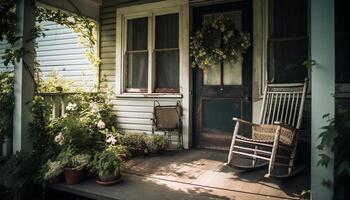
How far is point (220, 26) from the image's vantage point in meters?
3.90

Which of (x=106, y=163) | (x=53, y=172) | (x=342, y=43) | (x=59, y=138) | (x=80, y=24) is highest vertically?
(x=80, y=24)

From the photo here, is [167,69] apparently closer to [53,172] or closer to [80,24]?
[80,24]

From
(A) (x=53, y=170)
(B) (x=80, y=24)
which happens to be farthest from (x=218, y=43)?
(A) (x=53, y=170)

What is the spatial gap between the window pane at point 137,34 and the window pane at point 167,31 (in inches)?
9.7

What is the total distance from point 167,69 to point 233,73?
109 cm

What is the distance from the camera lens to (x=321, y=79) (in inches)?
88.4

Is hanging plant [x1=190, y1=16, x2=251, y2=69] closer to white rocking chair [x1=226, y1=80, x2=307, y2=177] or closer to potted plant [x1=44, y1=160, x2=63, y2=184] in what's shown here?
white rocking chair [x1=226, y1=80, x2=307, y2=177]

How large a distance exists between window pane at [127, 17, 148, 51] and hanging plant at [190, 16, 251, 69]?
1010 millimetres

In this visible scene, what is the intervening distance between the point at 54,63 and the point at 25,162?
3.93 meters

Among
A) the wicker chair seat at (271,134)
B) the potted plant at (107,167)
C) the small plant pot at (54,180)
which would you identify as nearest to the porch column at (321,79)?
the wicker chair seat at (271,134)

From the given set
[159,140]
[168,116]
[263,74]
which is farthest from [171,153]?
[263,74]

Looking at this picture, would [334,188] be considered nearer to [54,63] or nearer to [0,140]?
[0,140]

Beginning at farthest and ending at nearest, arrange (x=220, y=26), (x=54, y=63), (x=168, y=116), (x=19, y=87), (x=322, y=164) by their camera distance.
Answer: (x=54, y=63), (x=168, y=116), (x=220, y=26), (x=19, y=87), (x=322, y=164)

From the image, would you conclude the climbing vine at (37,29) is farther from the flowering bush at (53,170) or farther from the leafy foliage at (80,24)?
the flowering bush at (53,170)
